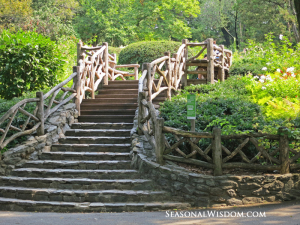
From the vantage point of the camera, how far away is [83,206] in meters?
5.83

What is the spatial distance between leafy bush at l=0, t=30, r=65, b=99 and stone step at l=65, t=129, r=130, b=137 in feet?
9.62

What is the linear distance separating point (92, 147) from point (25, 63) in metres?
4.05

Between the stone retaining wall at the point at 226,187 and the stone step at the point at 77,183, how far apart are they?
0.44m

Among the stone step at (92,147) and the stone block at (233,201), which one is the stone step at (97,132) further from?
the stone block at (233,201)

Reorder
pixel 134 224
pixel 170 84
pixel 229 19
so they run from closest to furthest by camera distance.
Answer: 1. pixel 134 224
2. pixel 170 84
3. pixel 229 19

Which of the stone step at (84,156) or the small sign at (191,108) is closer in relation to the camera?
the small sign at (191,108)

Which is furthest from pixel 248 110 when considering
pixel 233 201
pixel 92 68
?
pixel 92 68

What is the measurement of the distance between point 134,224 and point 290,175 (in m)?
3.02

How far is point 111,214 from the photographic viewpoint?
5570 millimetres

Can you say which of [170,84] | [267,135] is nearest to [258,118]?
[267,135]

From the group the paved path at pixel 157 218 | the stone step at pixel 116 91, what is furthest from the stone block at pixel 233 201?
the stone step at pixel 116 91

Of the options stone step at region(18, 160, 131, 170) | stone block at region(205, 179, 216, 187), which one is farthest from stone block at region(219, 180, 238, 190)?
stone step at region(18, 160, 131, 170)

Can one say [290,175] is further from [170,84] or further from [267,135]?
[170,84]

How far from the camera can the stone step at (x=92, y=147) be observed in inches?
301
